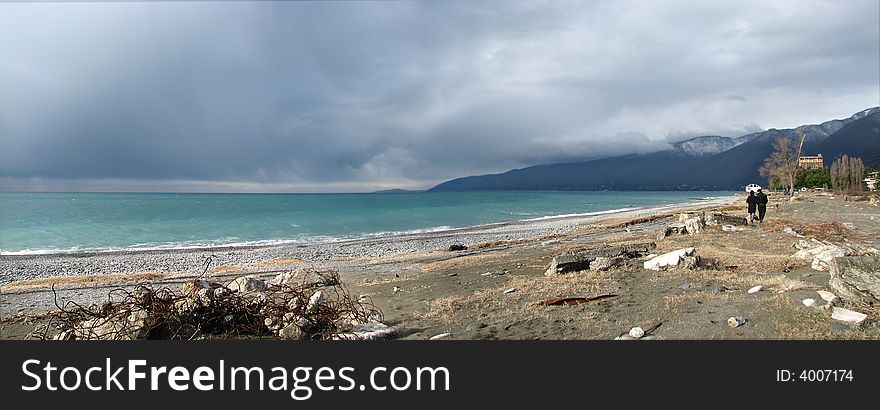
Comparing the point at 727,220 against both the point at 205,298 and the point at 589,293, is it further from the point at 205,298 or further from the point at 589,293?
the point at 205,298

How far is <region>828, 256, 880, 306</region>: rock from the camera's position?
657 cm

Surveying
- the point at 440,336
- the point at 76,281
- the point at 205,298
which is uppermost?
the point at 205,298

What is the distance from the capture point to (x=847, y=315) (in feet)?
19.7

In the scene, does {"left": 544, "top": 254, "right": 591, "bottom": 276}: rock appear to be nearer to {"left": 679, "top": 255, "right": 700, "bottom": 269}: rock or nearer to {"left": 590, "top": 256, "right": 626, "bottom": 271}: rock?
{"left": 590, "top": 256, "right": 626, "bottom": 271}: rock

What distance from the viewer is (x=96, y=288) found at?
16.6 meters

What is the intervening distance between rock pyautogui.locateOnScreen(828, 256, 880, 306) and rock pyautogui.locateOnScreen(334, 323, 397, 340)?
6690mm

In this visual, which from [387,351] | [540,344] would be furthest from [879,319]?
[387,351]

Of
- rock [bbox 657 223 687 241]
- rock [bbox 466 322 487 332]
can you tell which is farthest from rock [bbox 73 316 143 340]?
rock [bbox 657 223 687 241]

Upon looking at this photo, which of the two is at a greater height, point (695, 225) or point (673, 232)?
point (695, 225)

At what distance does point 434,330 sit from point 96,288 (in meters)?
15.4

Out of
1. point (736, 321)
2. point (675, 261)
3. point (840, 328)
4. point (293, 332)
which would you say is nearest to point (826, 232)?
point (675, 261)

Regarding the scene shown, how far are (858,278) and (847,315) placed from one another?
1.45m

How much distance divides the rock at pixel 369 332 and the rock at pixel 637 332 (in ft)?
11.1

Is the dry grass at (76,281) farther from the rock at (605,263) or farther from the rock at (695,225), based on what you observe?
the rock at (695,225)
